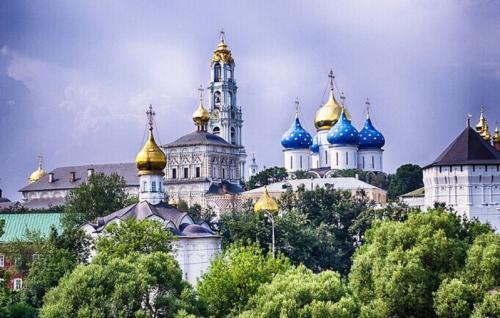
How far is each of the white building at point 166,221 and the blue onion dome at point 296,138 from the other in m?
33.8

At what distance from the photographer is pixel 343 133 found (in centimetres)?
6925

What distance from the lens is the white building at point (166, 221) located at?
121ft

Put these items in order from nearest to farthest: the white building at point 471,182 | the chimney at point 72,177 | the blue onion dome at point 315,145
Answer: the white building at point 471,182
the blue onion dome at point 315,145
the chimney at point 72,177

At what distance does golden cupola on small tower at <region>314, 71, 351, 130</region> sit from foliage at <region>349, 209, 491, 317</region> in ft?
141

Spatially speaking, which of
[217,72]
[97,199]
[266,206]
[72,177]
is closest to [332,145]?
[217,72]

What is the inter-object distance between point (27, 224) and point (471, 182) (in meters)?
20.4

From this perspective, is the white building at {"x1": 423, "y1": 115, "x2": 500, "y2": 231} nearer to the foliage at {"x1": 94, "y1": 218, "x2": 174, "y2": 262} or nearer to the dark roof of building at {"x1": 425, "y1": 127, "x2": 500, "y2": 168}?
the dark roof of building at {"x1": 425, "y1": 127, "x2": 500, "y2": 168}

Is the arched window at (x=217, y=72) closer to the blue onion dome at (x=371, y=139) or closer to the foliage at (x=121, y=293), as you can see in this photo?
the blue onion dome at (x=371, y=139)

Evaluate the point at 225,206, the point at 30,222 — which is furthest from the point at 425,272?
the point at 225,206

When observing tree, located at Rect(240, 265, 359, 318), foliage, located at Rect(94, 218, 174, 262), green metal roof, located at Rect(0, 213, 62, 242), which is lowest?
tree, located at Rect(240, 265, 359, 318)

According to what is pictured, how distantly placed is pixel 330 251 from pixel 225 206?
22478 millimetres

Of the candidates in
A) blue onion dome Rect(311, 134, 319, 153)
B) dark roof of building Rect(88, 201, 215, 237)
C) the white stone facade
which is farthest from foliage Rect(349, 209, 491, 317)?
blue onion dome Rect(311, 134, 319, 153)

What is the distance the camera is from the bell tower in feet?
253

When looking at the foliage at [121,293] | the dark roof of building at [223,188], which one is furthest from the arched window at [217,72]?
the foliage at [121,293]
